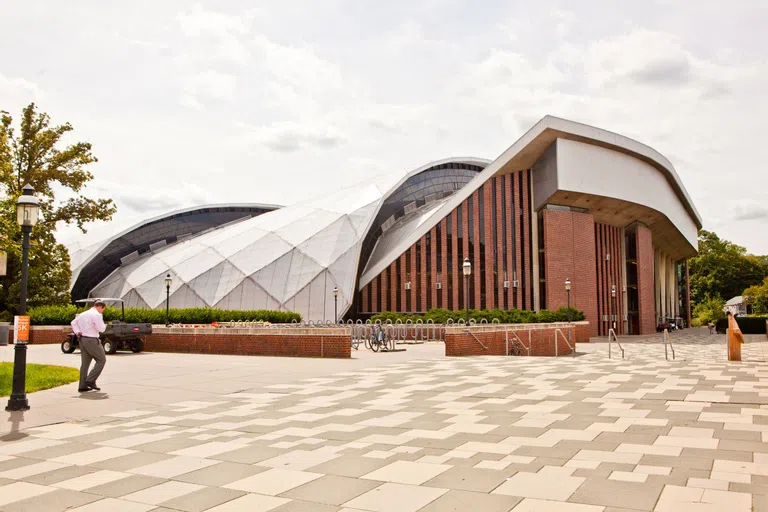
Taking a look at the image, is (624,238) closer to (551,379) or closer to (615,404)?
(551,379)

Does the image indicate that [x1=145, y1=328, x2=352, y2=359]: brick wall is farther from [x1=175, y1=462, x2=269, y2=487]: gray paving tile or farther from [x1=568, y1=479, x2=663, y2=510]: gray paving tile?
[x1=568, y1=479, x2=663, y2=510]: gray paving tile

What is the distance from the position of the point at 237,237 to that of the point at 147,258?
982 cm

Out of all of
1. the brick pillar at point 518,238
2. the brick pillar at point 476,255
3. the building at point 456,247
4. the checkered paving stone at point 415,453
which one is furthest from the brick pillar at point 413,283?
the checkered paving stone at point 415,453

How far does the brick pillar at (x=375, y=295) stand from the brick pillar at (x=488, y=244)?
6.96m

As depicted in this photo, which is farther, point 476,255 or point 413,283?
point 413,283

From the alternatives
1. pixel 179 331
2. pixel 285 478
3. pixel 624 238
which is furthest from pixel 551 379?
pixel 624 238

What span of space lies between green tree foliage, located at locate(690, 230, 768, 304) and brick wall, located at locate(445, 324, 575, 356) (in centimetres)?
7994

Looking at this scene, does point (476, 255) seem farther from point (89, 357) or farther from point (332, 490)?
point (332, 490)

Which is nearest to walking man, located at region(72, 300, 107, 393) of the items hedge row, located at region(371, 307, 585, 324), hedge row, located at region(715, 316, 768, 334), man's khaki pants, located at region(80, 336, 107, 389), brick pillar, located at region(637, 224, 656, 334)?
man's khaki pants, located at region(80, 336, 107, 389)

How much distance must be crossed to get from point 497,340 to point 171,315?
16210mm

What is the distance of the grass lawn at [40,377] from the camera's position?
→ 41.7 feet

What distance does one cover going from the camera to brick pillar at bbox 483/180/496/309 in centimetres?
3859

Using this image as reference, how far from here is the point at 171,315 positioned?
30016mm

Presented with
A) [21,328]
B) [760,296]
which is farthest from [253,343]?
[760,296]
